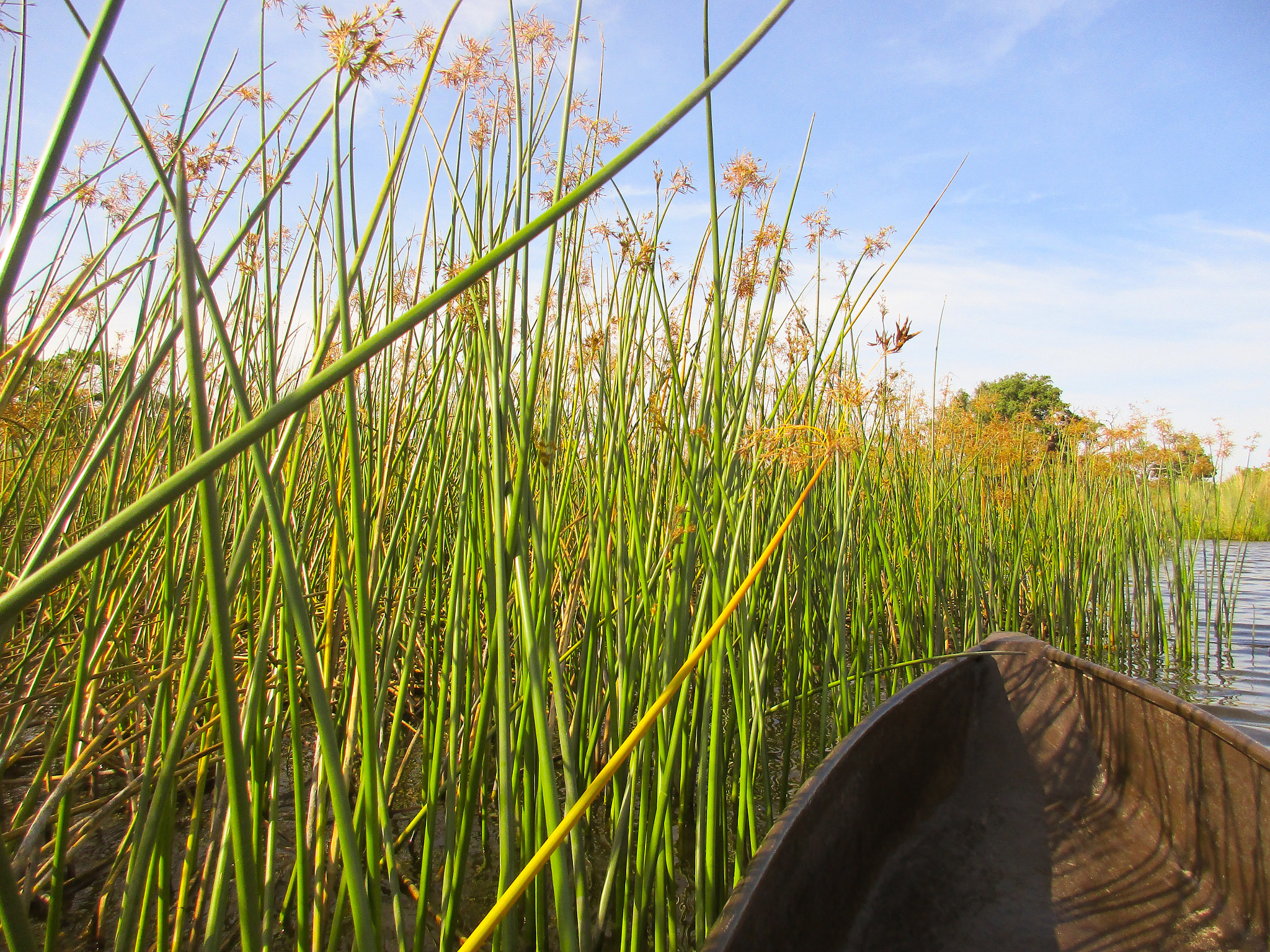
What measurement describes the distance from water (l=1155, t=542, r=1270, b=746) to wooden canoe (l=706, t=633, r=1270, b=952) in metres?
0.68

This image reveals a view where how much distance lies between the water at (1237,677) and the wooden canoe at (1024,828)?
2.24ft

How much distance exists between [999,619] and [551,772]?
234cm

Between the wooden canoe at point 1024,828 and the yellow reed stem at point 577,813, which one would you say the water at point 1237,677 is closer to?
the wooden canoe at point 1024,828

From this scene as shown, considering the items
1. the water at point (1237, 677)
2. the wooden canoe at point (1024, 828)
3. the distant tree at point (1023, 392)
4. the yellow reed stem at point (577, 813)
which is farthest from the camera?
the distant tree at point (1023, 392)

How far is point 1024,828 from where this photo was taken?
49.4 inches

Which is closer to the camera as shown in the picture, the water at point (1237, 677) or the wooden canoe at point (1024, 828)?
the wooden canoe at point (1024, 828)

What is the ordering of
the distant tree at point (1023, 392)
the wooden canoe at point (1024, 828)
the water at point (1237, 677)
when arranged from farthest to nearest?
the distant tree at point (1023, 392), the water at point (1237, 677), the wooden canoe at point (1024, 828)

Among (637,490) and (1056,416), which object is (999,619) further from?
(637,490)

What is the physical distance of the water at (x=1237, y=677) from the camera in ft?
7.58

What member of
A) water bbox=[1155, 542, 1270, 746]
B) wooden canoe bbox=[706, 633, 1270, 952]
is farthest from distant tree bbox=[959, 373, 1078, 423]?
wooden canoe bbox=[706, 633, 1270, 952]

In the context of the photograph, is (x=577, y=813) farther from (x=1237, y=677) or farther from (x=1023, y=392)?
(x=1023, y=392)

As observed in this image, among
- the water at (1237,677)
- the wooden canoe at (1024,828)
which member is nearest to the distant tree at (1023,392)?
the water at (1237,677)

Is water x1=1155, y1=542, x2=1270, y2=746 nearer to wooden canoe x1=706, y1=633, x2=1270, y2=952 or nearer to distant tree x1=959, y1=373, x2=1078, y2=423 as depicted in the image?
wooden canoe x1=706, y1=633, x2=1270, y2=952

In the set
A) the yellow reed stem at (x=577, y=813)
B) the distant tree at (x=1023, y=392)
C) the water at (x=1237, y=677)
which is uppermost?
the distant tree at (x=1023, y=392)
